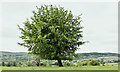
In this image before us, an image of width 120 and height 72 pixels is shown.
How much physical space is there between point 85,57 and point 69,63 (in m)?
1.40

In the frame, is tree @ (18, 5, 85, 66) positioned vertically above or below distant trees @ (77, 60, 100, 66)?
above

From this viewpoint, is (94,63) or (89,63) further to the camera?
(94,63)

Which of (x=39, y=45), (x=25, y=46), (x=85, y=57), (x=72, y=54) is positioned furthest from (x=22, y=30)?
(x=85, y=57)

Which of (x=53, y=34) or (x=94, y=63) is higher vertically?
(x=53, y=34)

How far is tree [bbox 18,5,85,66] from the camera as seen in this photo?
43.3 ft

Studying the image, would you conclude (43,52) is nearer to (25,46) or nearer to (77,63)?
(25,46)

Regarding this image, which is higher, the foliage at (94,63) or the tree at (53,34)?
the tree at (53,34)

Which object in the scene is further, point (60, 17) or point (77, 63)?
point (77, 63)

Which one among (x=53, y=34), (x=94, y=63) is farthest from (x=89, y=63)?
(x=53, y=34)

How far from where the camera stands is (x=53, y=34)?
527 inches

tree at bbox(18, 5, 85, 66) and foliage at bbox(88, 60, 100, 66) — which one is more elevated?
tree at bbox(18, 5, 85, 66)

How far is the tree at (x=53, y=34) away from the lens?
13.2 meters

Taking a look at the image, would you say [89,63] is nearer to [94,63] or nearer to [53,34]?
[94,63]

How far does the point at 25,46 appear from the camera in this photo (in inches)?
562
